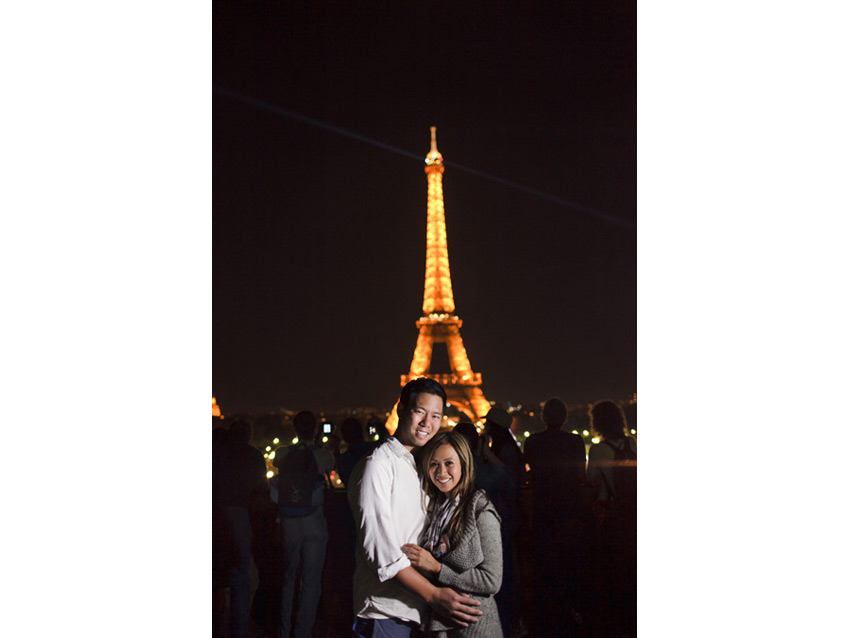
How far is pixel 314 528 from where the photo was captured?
12.8ft

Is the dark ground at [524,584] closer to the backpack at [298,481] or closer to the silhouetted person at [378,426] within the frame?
the backpack at [298,481]

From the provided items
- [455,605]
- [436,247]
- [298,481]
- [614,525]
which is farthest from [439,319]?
[455,605]

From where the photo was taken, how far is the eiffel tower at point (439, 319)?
15.7 ft

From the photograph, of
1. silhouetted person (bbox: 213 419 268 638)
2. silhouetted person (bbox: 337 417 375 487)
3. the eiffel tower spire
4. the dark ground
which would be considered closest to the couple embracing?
silhouetted person (bbox: 337 417 375 487)

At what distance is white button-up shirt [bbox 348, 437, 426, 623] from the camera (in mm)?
3449

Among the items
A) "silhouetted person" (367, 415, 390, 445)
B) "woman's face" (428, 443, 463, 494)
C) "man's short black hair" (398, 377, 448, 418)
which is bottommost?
"woman's face" (428, 443, 463, 494)

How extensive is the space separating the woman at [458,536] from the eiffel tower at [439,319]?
1089mm

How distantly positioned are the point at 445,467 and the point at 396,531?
39 centimetres

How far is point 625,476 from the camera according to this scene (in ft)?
14.3

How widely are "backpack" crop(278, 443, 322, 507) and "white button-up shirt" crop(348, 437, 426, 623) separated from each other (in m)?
0.48

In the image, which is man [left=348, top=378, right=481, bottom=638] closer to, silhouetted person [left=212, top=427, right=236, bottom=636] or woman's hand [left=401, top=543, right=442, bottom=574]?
woman's hand [left=401, top=543, right=442, bottom=574]

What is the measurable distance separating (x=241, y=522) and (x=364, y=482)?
3.78 feet
